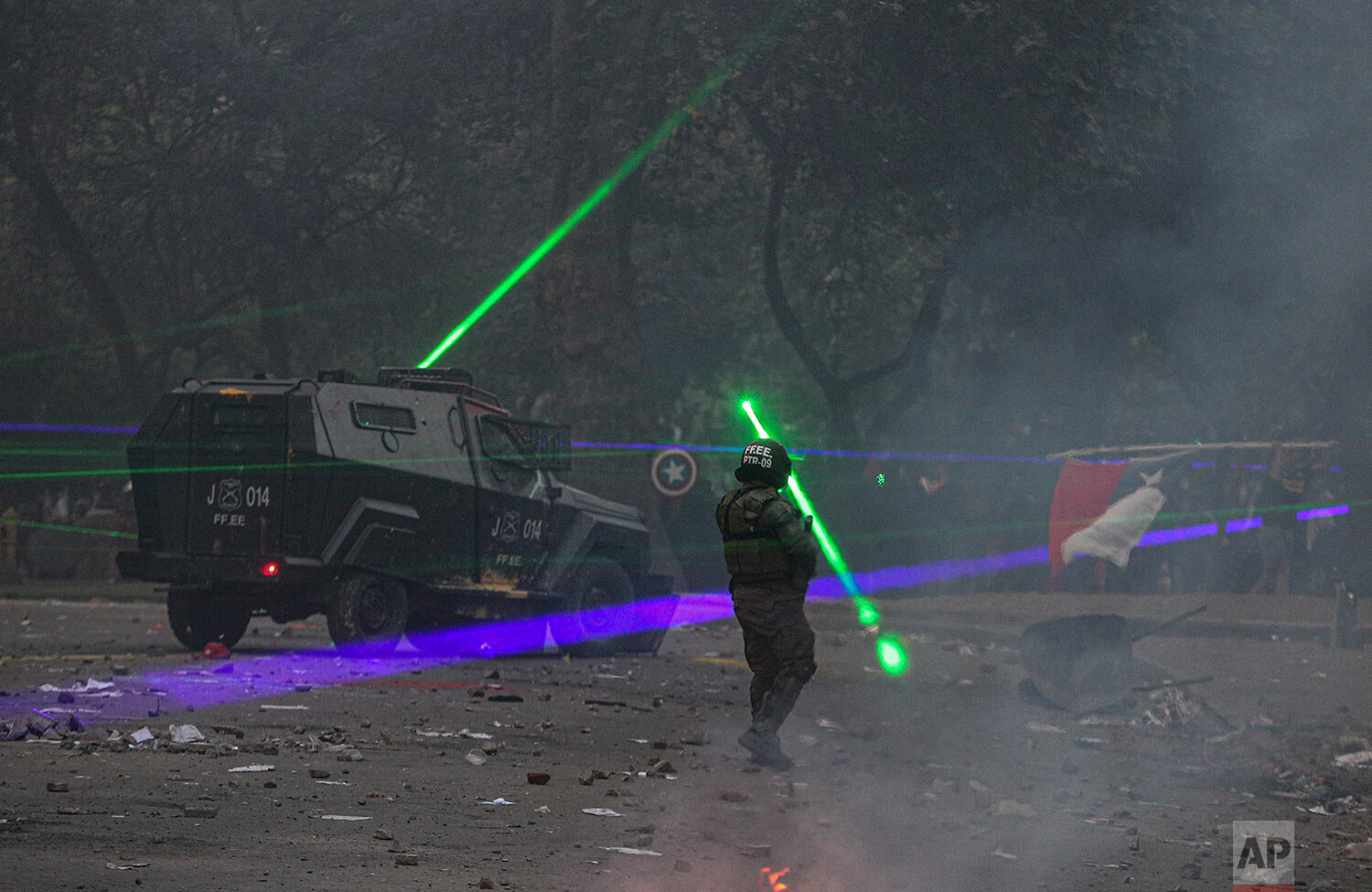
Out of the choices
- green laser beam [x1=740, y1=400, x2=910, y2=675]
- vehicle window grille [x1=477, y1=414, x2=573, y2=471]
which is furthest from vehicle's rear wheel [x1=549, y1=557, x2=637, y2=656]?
green laser beam [x1=740, y1=400, x2=910, y2=675]

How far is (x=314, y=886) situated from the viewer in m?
5.72

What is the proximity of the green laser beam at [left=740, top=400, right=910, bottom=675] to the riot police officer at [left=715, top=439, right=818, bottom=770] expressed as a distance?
8.69 feet

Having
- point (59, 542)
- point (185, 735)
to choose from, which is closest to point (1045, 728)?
point (185, 735)

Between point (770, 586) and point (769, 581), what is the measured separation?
30 millimetres

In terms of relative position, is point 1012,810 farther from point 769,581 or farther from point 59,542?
point 59,542

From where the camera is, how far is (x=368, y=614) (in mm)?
14219

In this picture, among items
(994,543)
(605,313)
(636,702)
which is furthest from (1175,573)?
(636,702)

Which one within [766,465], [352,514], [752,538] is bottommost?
[752,538]

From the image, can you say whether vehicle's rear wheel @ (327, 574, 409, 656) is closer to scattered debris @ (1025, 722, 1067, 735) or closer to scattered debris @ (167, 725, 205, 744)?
scattered debris @ (167, 725, 205, 744)

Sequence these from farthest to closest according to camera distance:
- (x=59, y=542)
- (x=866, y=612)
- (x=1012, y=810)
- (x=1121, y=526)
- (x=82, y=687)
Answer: (x=59, y=542) → (x=866, y=612) → (x=1121, y=526) → (x=82, y=687) → (x=1012, y=810)

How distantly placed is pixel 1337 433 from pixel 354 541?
13.1 meters

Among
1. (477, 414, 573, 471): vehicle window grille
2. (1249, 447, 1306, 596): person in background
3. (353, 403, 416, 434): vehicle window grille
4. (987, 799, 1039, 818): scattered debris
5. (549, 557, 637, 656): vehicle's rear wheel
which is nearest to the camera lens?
(987, 799, 1039, 818): scattered debris

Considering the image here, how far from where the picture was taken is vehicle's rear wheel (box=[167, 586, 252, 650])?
1469cm

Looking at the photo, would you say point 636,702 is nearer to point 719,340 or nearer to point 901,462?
point 901,462
